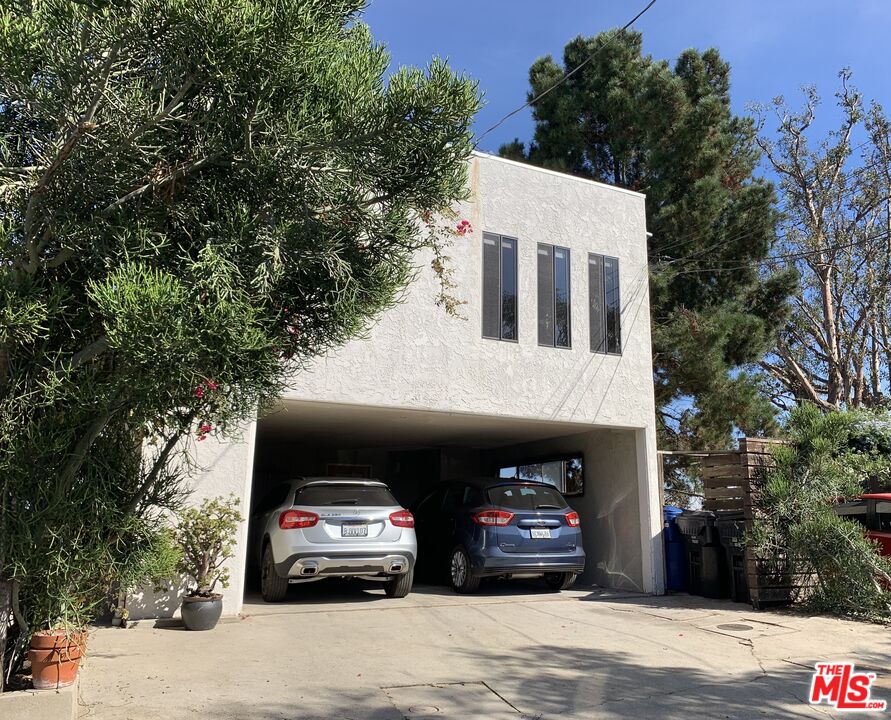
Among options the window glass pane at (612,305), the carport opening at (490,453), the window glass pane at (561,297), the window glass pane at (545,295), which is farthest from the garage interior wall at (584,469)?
the window glass pane at (545,295)

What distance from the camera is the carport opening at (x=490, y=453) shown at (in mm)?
10578

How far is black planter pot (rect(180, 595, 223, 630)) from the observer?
22.6 ft

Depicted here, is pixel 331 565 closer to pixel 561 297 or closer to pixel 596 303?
pixel 561 297

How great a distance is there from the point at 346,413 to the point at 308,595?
2609 millimetres

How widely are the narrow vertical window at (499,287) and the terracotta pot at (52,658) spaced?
6.82 metres

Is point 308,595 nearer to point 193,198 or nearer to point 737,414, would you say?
point 193,198

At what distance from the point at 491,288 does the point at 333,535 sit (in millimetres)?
4235

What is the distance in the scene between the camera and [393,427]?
38.0 ft

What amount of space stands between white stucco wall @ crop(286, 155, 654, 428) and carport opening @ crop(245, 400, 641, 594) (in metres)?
0.37

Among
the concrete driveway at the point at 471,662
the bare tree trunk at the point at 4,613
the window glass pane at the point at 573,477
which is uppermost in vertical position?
the window glass pane at the point at 573,477

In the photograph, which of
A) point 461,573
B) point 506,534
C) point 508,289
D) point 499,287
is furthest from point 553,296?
point 461,573

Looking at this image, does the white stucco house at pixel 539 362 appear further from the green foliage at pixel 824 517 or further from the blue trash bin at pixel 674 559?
the green foliage at pixel 824 517

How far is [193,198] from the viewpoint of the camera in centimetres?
420

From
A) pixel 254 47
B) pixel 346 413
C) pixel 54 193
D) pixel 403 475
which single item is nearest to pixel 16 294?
pixel 54 193
